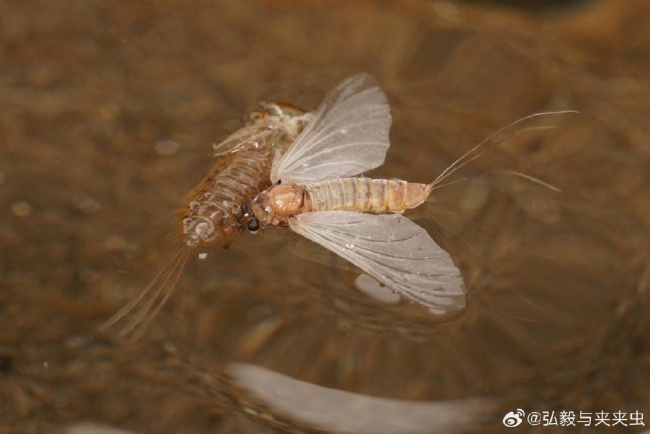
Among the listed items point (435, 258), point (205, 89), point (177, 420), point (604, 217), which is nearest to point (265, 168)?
point (205, 89)

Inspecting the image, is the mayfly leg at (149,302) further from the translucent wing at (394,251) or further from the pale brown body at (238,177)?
the translucent wing at (394,251)

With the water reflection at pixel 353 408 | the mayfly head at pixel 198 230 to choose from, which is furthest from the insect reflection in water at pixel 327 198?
the water reflection at pixel 353 408

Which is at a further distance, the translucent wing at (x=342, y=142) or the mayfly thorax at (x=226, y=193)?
the translucent wing at (x=342, y=142)

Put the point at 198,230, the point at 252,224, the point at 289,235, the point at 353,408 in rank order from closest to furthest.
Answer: the point at 353,408 → the point at 198,230 → the point at 252,224 → the point at 289,235

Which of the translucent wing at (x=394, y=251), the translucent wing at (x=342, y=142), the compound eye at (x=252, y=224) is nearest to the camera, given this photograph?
the translucent wing at (x=394, y=251)

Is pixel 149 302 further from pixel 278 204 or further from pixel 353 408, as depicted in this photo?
pixel 353 408

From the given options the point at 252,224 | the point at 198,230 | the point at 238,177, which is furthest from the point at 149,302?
the point at 238,177

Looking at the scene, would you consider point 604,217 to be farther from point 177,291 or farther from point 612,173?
point 177,291

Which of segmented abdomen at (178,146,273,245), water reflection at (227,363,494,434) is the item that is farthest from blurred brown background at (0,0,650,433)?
segmented abdomen at (178,146,273,245)
